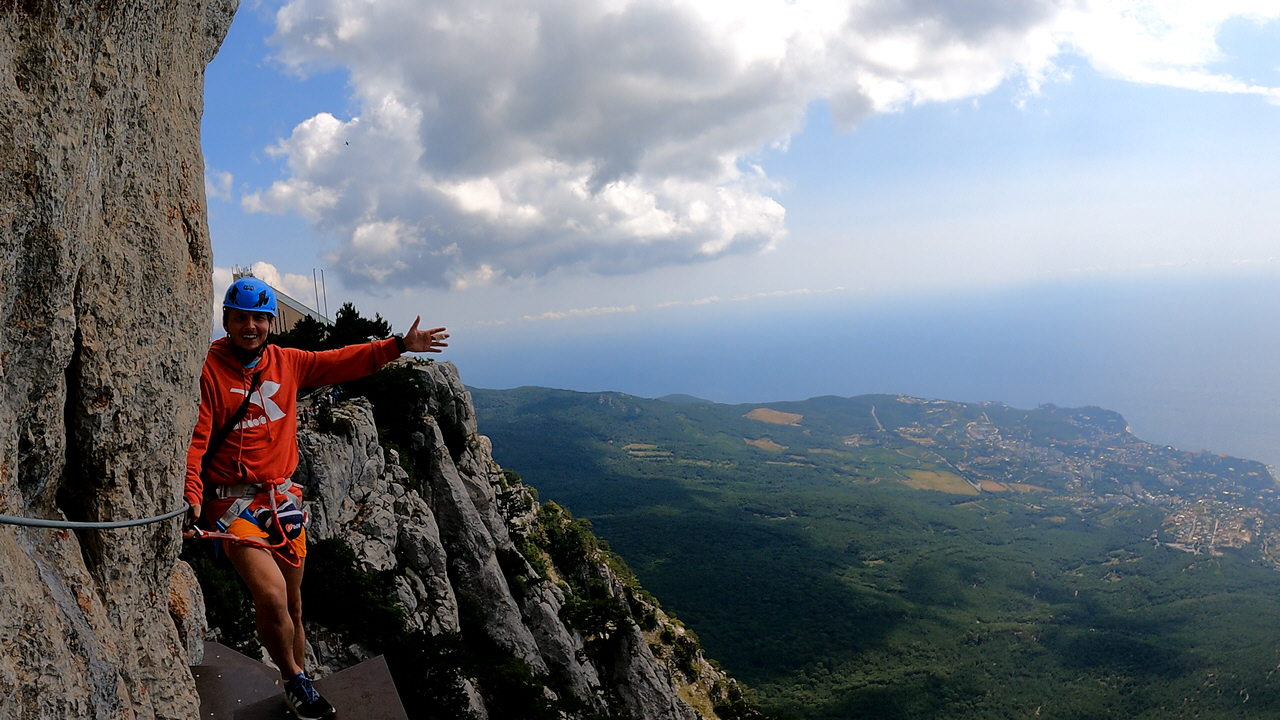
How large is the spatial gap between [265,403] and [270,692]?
8.77 feet

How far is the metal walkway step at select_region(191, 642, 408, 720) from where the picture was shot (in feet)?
18.1

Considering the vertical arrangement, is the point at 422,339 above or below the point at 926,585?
above

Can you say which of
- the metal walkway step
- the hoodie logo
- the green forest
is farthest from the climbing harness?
the green forest

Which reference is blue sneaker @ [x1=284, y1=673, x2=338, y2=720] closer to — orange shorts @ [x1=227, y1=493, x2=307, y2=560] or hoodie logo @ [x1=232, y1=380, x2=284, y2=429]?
orange shorts @ [x1=227, y1=493, x2=307, y2=560]

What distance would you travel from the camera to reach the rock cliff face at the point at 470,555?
17.5 m

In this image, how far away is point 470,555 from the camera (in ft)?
74.1

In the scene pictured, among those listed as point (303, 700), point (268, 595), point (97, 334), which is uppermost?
point (97, 334)

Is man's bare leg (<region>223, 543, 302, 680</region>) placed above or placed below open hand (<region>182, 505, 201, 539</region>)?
below

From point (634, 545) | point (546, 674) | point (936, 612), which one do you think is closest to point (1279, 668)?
point (936, 612)

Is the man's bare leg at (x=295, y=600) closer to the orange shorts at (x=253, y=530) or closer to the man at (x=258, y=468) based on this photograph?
the man at (x=258, y=468)

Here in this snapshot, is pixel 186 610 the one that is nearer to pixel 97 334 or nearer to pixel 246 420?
pixel 246 420

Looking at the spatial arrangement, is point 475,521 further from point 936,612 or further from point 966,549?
point 966,549

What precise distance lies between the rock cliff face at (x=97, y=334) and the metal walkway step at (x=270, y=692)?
1.24 m

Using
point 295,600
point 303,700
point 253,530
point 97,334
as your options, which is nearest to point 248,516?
point 253,530
